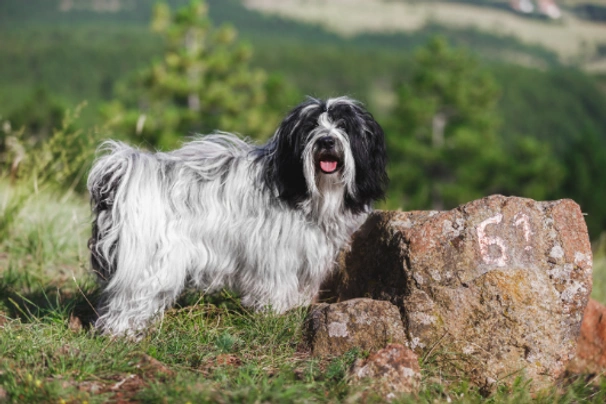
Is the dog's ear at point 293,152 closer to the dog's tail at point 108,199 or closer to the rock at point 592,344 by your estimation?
the dog's tail at point 108,199

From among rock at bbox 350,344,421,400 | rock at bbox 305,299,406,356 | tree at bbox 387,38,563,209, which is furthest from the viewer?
tree at bbox 387,38,563,209

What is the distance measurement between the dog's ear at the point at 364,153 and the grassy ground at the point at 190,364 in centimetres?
88

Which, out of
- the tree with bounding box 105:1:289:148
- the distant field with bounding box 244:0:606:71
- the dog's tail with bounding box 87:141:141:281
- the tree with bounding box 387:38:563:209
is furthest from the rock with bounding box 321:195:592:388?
the distant field with bounding box 244:0:606:71

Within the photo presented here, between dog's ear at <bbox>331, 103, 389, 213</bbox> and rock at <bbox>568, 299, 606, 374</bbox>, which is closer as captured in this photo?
dog's ear at <bbox>331, 103, 389, 213</bbox>

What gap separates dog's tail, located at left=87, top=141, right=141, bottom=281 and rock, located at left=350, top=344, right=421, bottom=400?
1777 millimetres

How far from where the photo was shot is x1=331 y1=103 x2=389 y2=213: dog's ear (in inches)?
171

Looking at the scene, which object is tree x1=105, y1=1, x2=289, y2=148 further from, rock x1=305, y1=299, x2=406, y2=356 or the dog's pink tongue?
rock x1=305, y1=299, x2=406, y2=356

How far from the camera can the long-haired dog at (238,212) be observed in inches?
169

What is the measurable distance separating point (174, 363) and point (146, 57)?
144m

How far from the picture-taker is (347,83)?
144 m

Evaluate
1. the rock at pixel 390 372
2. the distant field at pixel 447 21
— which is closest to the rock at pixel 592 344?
the rock at pixel 390 372

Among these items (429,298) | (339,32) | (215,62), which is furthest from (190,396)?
(339,32)

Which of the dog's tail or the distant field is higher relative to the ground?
the dog's tail

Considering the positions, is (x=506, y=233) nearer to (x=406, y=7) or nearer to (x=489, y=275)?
(x=489, y=275)
